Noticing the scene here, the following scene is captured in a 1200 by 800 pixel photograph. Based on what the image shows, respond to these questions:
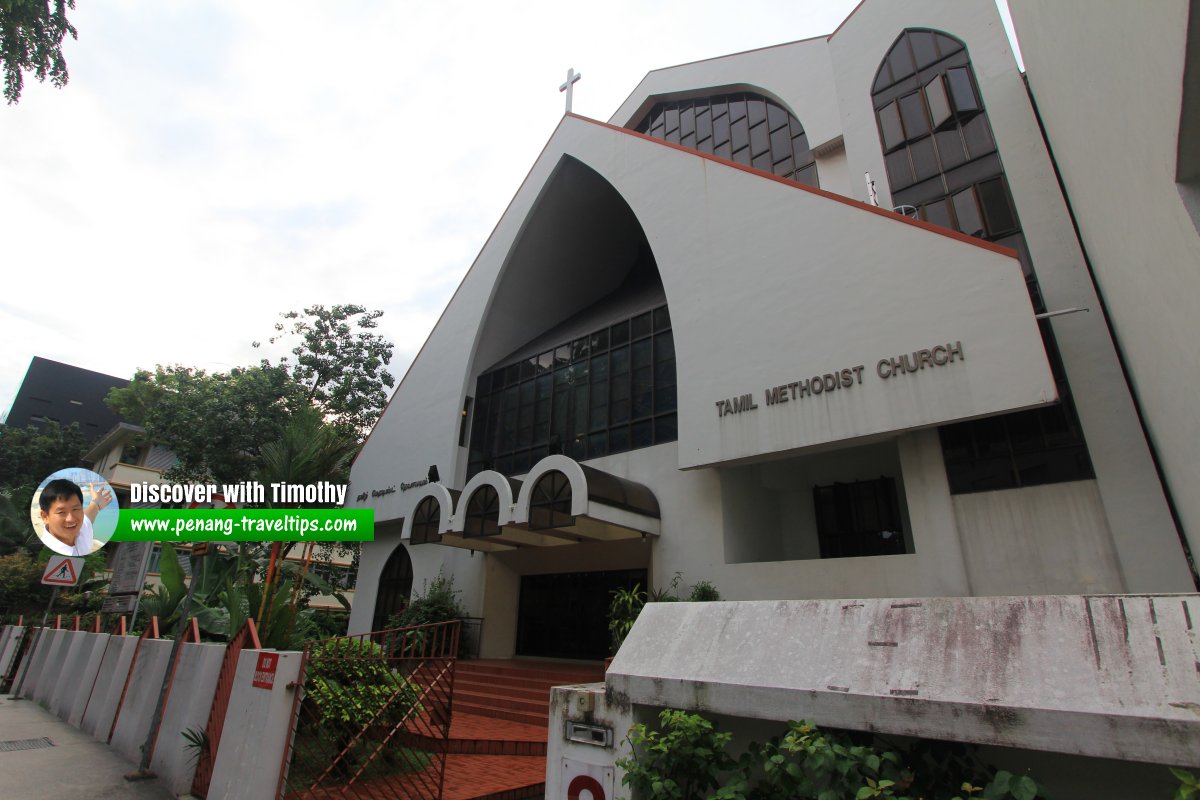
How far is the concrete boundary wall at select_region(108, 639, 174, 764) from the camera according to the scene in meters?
7.61

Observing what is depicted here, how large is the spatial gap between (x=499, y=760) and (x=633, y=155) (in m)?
13.9

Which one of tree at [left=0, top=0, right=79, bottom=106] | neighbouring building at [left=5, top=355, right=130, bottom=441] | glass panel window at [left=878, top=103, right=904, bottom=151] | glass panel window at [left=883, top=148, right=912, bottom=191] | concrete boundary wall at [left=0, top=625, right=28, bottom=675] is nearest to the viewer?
tree at [left=0, top=0, right=79, bottom=106]

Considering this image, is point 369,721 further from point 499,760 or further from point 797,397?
point 797,397

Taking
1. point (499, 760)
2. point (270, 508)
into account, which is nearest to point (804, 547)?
point (499, 760)

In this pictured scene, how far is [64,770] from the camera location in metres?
7.05

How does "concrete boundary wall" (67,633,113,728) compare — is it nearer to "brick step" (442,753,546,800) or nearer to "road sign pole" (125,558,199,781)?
"road sign pole" (125,558,199,781)

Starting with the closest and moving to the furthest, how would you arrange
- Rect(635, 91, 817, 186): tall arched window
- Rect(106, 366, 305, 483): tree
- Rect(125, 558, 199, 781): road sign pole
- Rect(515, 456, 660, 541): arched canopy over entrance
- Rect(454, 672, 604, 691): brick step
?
Rect(125, 558, 199, 781): road sign pole, Rect(454, 672, 604, 691): brick step, Rect(515, 456, 660, 541): arched canopy over entrance, Rect(635, 91, 817, 186): tall arched window, Rect(106, 366, 305, 483): tree

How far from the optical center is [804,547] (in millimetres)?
13203

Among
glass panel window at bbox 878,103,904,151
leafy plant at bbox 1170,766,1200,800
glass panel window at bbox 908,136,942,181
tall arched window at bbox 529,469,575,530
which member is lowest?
leafy plant at bbox 1170,766,1200,800

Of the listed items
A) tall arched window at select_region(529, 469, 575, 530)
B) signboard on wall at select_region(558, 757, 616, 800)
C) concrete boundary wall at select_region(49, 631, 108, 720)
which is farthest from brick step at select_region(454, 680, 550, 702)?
signboard on wall at select_region(558, 757, 616, 800)

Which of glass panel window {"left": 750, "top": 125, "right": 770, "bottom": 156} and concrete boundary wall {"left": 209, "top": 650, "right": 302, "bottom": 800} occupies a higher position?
glass panel window {"left": 750, "top": 125, "right": 770, "bottom": 156}

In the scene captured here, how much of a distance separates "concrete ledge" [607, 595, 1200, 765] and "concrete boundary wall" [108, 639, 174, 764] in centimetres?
738

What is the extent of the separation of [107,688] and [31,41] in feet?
32.1

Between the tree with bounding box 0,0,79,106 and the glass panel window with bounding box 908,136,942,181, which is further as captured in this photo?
the glass panel window with bounding box 908,136,942,181
